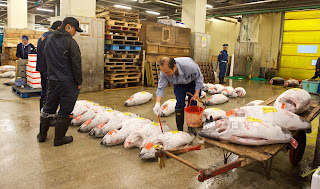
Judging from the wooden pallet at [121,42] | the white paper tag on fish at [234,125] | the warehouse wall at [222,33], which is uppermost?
the warehouse wall at [222,33]

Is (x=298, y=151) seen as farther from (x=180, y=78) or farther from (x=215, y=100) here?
(x=215, y=100)

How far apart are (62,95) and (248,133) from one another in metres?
2.76

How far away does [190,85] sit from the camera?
435 cm

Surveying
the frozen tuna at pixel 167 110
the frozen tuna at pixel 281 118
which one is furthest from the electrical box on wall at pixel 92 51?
the frozen tuna at pixel 281 118

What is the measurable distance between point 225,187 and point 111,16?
7.94 meters

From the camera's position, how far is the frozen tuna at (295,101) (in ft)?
11.4

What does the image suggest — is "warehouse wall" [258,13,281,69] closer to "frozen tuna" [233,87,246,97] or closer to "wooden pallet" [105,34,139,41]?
"frozen tuna" [233,87,246,97]

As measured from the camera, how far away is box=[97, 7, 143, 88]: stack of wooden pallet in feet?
30.5

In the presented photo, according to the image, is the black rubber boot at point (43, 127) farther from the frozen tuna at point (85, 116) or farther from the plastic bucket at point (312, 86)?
the plastic bucket at point (312, 86)

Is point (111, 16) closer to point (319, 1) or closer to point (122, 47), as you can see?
point (122, 47)

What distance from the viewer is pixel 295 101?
351 centimetres

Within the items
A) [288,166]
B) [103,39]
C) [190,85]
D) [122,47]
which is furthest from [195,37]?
[288,166]

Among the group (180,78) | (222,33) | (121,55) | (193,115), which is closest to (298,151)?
(193,115)

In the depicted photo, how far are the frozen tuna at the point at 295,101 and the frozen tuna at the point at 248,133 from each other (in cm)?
110
